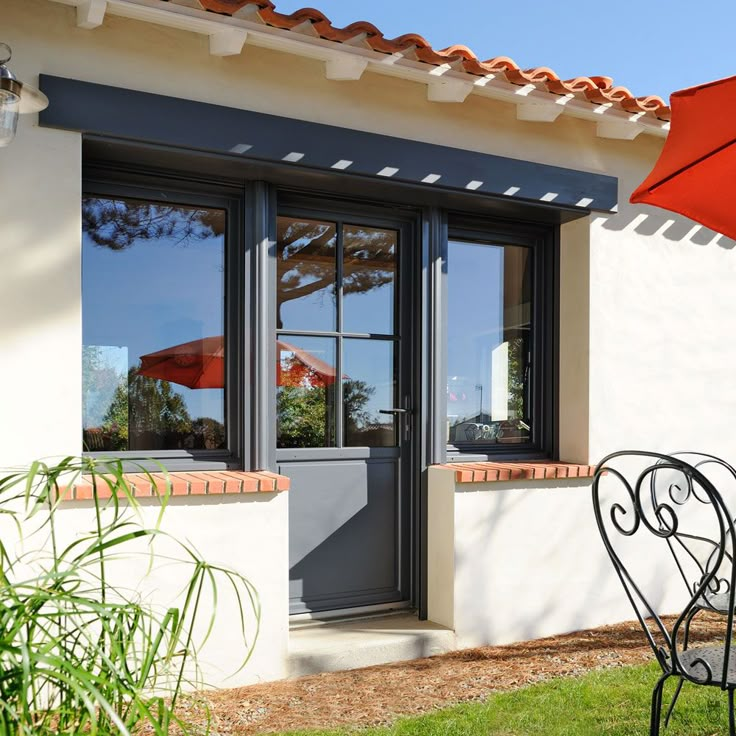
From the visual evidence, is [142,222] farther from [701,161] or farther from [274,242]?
[701,161]

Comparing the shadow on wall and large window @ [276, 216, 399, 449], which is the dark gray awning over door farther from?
large window @ [276, 216, 399, 449]

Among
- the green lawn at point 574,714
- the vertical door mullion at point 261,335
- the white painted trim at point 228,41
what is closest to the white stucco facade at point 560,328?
the white painted trim at point 228,41

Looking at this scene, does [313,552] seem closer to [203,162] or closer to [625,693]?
[625,693]

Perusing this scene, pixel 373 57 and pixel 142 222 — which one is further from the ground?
pixel 373 57

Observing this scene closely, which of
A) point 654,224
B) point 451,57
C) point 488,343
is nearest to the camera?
point 451,57

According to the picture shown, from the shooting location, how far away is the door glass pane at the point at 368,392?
4086mm

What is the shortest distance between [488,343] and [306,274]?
47.1 inches

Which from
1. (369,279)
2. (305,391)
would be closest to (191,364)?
(305,391)

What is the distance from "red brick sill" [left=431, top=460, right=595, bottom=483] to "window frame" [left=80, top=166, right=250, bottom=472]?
3.63ft

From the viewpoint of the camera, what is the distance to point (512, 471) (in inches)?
155

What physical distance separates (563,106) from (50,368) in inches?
111

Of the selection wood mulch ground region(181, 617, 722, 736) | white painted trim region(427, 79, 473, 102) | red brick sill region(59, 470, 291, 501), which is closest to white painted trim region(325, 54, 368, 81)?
white painted trim region(427, 79, 473, 102)

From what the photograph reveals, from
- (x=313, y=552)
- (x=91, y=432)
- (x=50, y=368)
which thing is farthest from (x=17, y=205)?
(x=313, y=552)

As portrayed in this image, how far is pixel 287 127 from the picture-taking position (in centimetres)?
350
